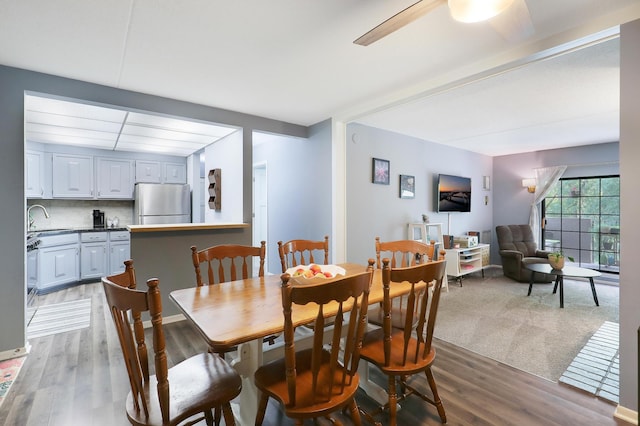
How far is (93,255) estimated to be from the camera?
15.8 feet

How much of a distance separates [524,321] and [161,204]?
5.49 meters

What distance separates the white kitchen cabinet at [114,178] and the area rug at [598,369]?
638 centimetres

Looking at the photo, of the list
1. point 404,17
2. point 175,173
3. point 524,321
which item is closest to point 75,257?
point 175,173

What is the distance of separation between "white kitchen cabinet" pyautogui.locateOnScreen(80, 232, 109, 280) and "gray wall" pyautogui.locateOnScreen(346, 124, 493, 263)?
4.09m

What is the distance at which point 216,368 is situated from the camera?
1.46 m

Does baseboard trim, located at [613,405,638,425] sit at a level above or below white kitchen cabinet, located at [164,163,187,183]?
below

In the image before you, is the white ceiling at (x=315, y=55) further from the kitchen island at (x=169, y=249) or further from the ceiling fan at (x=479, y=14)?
the kitchen island at (x=169, y=249)

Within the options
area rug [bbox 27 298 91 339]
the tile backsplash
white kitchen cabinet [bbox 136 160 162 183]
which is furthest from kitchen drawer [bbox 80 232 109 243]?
area rug [bbox 27 298 91 339]

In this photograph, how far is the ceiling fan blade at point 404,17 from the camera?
1.29m

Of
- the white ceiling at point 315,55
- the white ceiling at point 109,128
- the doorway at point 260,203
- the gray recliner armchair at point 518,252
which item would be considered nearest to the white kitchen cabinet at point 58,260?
the white ceiling at point 109,128

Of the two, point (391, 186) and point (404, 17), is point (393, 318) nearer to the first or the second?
point (404, 17)

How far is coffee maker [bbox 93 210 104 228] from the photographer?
525 centimetres

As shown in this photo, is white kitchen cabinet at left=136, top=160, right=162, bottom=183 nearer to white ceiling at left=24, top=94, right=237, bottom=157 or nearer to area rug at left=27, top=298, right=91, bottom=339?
white ceiling at left=24, top=94, right=237, bottom=157

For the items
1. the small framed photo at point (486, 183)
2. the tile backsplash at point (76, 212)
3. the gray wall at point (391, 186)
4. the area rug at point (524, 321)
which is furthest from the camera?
the small framed photo at point (486, 183)
